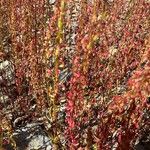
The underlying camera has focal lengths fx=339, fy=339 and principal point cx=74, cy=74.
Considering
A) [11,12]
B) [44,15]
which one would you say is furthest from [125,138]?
[44,15]

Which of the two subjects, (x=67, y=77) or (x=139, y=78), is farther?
(x=67, y=77)

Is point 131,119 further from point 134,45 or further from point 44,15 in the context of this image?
point 44,15

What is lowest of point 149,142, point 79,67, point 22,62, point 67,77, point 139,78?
point 149,142

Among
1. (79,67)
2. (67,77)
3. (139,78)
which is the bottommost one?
(67,77)

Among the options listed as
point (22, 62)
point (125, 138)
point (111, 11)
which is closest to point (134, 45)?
point (111, 11)

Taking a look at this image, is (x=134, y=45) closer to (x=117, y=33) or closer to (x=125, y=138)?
(x=117, y=33)

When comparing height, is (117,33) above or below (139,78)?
below

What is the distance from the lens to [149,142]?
3172 millimetres

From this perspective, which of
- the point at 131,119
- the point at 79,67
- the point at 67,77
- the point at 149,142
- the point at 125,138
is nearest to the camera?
the point at 125,138

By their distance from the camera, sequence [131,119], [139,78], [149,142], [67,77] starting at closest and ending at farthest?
[139,78] → [131,119] → [149,142] → [67,77]

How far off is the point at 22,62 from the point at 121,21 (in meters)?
1.80

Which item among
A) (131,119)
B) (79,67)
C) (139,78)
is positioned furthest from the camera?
(79,67)

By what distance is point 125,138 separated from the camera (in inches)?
82.0

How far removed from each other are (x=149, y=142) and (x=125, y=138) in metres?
1.18
